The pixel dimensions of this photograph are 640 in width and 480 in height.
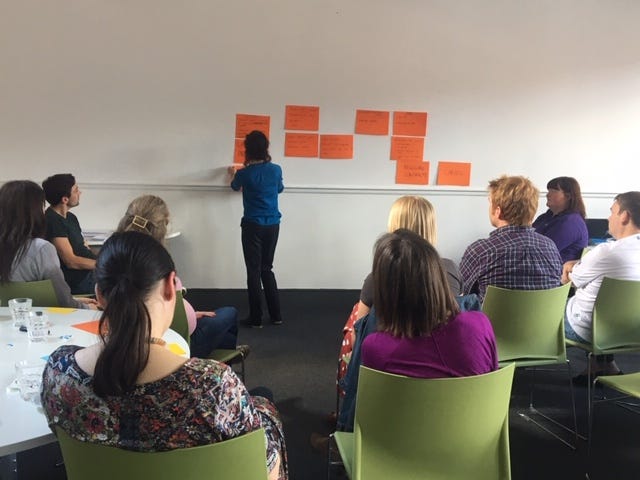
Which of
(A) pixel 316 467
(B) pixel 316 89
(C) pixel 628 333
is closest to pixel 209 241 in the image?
(B) pixel 316 89

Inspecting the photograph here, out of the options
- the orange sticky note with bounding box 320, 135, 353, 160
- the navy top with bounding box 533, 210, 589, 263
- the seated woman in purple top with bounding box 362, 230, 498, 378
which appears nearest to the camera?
the seated woman in purple top with bounding box 362, 230, 498, 378

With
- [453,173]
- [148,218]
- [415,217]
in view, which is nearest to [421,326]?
[415,217]

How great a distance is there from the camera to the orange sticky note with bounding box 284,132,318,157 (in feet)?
14.3

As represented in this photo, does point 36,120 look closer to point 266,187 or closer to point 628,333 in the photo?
point 266,187

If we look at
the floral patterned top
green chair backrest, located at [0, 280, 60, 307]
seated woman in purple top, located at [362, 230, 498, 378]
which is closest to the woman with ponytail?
the floral patterned top

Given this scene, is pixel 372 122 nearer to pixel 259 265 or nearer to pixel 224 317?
pixel 259 265

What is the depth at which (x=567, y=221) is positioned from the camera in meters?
3.60

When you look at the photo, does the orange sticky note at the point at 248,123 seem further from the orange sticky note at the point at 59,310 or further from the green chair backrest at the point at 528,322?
the green chair backrest at the point at 528,322

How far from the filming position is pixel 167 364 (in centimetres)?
111

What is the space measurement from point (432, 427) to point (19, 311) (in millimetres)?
1523

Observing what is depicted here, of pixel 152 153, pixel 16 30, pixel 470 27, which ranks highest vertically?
pixel 470 27

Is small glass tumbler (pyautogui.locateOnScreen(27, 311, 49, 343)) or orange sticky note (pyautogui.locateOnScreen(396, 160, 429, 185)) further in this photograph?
orange sticky note (pyautogui.locateOnScreen(396, 160, 429, 185))

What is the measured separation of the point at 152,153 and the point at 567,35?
3.65 m

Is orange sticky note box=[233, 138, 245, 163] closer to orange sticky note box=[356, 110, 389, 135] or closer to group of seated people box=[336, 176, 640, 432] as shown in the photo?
orange sticky note box=[356, 110, 389, 135]
